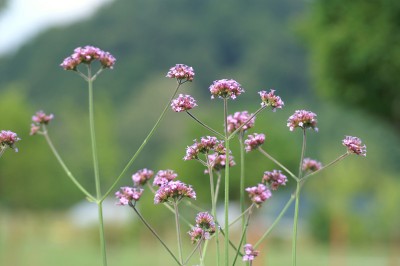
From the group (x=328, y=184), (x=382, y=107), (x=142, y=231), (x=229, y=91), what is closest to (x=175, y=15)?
(x=328, y=184)

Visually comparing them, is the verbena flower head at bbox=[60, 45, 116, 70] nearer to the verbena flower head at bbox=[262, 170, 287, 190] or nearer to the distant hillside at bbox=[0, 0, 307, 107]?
the verbena flower head at bbox=[262, 170, 287, 190]

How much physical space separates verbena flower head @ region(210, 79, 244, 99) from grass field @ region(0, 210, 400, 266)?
14.7m

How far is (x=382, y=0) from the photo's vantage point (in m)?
16.0

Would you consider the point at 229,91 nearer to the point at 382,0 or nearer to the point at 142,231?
the point at 382,0

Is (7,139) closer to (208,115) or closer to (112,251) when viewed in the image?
(208,115)

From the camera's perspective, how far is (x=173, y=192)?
239 centimetres

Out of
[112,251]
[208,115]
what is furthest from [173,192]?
[112,251]

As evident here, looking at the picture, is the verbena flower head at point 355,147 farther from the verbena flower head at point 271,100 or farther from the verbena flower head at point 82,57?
the verbena flower head at point 82,57

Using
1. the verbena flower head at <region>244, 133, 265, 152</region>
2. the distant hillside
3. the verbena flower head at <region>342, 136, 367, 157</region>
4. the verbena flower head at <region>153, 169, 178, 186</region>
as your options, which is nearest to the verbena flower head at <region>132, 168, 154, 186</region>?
the verbena flower head at <region>153, 169, 178, 186</region>

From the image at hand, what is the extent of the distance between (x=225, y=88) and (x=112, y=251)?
26815 millimetres

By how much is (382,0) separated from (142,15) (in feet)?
241

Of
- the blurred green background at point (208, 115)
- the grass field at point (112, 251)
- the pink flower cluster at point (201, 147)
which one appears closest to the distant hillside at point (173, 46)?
the blurred green background at point (208, 115)

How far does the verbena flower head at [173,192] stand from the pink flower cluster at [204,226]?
0.10 metres

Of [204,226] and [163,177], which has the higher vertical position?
[163,177]
